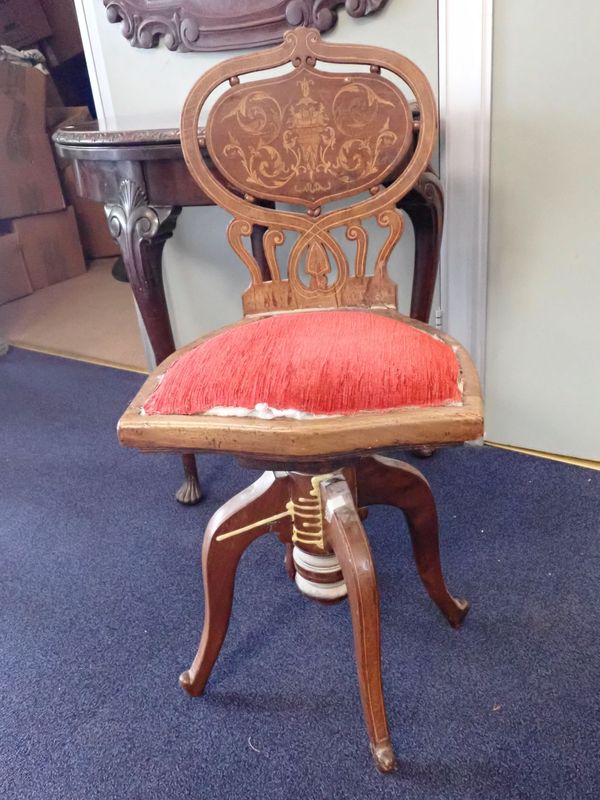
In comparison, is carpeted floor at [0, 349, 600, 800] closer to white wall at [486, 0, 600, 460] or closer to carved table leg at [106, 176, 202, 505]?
white wall at [486, 0, 600, 460]

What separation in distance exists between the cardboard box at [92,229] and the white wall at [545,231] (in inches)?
95.9

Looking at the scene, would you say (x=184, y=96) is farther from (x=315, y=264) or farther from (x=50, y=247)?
(x=50, y=247)

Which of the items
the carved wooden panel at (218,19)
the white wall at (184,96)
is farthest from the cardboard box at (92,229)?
the carved wooden panel at (218,19)

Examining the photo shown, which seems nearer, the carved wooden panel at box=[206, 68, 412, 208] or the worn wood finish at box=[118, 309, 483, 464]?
the worn wood finish at box=[118, 309, 483, 464]

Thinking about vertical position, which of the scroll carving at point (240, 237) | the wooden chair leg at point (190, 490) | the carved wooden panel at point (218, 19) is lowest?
the wooden chair leg at point (190, 490)

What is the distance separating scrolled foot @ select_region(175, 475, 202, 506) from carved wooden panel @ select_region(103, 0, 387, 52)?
2.94 ft

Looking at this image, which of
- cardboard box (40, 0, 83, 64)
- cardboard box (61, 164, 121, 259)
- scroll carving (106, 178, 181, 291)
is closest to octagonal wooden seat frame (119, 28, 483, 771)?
scroll carving (106, 178, 181, 291)

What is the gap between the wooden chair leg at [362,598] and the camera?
74cm

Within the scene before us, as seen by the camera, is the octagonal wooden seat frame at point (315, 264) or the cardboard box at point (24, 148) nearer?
the octagonal wooden seat frame at point (315, 264)

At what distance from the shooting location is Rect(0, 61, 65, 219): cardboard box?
2.79 metres

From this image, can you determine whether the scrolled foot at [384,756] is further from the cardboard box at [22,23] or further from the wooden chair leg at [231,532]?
the cardboard box at [22,23]

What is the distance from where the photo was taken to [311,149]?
0.93m

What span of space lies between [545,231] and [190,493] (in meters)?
0.87

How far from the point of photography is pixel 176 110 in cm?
145
